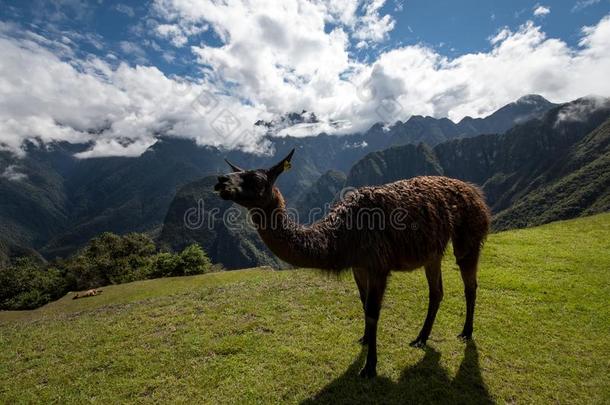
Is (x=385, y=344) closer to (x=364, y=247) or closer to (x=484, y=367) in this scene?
(x=484, y=367)

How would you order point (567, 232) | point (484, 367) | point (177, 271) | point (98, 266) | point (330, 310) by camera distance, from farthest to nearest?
point (98, 266) → point (177, 271) → point (567, 232) → point (330, 310) → point (484, 367)

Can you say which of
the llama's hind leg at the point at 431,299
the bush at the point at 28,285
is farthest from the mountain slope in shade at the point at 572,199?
the bush at the point at 28,285

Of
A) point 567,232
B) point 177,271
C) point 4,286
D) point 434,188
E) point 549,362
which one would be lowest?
point 4,286

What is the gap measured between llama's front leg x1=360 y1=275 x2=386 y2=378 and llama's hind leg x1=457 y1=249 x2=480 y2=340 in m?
2.65

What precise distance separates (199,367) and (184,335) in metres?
1.94

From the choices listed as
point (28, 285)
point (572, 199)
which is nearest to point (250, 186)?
point (28, 285)

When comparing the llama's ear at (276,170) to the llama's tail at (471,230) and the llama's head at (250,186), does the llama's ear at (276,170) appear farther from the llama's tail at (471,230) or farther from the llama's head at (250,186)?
A: the llama's tail at (471,230)

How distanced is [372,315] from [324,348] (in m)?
1.96

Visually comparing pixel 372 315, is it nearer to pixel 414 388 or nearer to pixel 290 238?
pixel 414 388

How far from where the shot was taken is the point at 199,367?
7.46m

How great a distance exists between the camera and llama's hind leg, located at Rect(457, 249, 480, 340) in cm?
795

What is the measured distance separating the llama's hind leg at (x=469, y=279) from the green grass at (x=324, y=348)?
29 centimetres

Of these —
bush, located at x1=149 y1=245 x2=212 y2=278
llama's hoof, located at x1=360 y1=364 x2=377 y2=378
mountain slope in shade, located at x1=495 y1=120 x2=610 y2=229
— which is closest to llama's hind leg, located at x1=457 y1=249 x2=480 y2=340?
llama's hoof, located at x1=360 y1=364 x2=377 y2=378

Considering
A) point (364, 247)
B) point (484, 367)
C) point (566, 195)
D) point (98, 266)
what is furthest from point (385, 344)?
point (566, 195)
